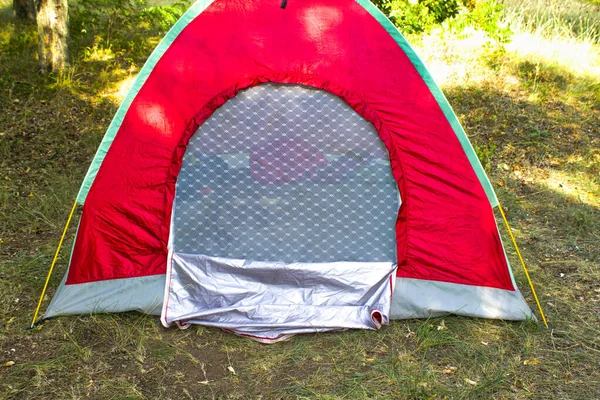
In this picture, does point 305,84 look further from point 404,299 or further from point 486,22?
point 486,22

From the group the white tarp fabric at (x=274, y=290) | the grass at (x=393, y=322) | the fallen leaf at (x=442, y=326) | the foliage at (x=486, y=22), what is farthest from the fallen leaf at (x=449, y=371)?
the foliage at (x=486, y=22)

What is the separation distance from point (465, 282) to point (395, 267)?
15.5 inches

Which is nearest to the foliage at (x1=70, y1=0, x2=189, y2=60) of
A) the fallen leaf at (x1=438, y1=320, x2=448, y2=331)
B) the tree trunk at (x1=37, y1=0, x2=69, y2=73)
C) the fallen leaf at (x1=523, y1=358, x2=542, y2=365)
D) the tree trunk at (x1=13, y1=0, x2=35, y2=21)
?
the tree trunk at (x1=13, y1=0, x2=35, y2=21)

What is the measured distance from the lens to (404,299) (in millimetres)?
3154

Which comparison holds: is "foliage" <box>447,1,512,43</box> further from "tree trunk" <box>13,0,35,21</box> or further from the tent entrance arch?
"tree trunk" <box>13,0,35,21</box>

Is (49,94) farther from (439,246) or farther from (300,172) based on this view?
(439,246)

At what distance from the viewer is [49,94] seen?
18.7 ft

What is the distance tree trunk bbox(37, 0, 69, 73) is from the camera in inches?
218

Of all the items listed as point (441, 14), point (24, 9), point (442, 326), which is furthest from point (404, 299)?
point (24, 9)

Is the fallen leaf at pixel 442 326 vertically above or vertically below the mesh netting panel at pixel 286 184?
below

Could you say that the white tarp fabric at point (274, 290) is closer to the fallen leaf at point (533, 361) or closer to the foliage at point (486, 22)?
the fallen leaf at point (533, 361)

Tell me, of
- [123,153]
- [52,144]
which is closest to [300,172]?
[123,153]

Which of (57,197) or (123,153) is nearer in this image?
(123,153)

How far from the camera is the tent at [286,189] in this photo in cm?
309
